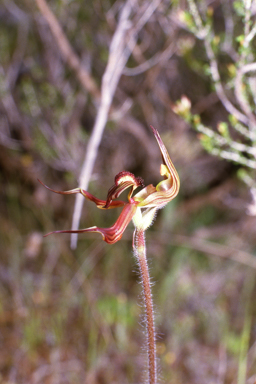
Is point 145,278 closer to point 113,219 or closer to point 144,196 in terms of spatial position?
point 144,196

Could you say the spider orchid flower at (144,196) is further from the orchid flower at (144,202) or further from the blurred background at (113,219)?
the blurred background at (113,219)

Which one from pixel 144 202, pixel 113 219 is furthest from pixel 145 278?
pixel 113 219

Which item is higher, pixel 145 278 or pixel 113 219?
pixel 113 219

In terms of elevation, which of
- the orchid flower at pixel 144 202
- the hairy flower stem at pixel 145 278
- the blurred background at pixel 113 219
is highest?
the blurred background at pixel 113 219

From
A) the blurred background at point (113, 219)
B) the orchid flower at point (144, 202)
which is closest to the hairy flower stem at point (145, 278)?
the orchid flower at point (144, 202)

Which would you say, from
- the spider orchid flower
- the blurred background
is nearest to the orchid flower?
the spider orchid flower

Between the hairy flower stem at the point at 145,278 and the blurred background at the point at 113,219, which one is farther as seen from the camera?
the blurred background at the point at 113,219

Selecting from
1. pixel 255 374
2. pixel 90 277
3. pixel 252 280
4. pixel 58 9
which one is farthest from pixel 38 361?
pixel 58 9

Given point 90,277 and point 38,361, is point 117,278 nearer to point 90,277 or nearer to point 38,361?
point 90,277

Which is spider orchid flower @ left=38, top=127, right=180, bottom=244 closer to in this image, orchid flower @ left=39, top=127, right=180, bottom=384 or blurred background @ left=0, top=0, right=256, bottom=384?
orchid flower @ left=39, top=127, right=180, bottom=384
